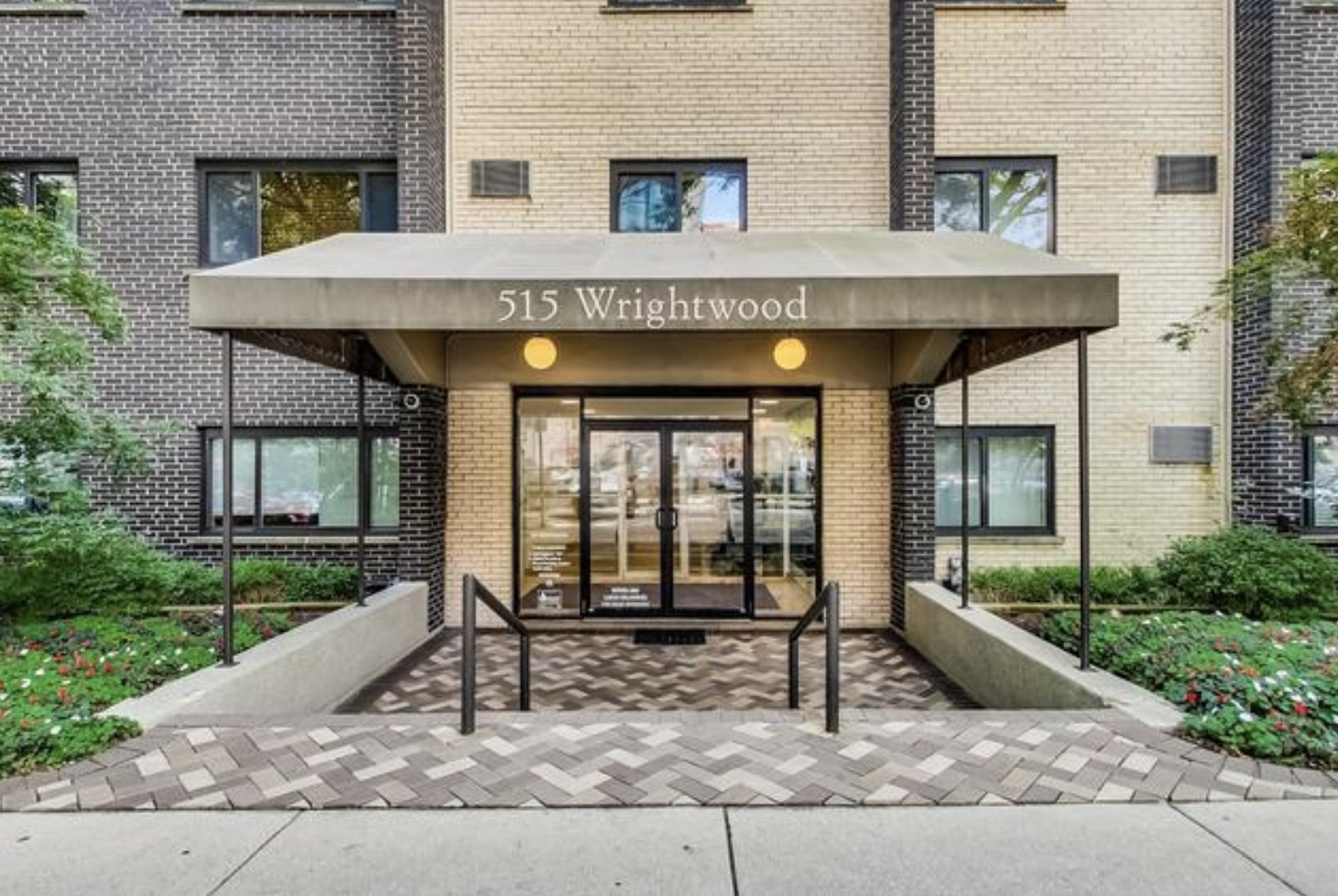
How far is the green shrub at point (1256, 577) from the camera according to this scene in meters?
6.29

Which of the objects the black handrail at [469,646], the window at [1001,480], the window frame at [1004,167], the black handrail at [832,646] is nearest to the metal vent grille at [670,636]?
the black handrail at [469,646]

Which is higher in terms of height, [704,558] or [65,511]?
[65,511]

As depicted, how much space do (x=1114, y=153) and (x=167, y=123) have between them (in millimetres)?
11170

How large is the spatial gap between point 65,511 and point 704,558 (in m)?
6.16

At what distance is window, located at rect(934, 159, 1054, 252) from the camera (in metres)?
8.14

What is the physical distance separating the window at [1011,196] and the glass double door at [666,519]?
3.90 m

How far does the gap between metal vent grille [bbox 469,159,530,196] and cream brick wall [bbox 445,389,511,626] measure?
2350 mm

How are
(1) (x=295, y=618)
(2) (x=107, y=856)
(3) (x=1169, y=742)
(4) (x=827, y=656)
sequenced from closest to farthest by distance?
(2) (x=107, y=856) < (3) (x=1169, y=742) < (4) (x=827, y=656) < (1) (x=295, y=618)

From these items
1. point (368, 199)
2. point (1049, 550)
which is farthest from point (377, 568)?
point (1049, 550)

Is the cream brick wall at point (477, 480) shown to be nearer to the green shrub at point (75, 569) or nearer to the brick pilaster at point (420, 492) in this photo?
the brick pilaster at point (420, 492)

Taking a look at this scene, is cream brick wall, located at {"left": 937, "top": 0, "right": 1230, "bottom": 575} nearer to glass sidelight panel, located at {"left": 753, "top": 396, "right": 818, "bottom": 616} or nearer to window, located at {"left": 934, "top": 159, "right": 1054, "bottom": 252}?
window, located at {"left": 934, "top": 159, "right": 1054, "bottom": 252}

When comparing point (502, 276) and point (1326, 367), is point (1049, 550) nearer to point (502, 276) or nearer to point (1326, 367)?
point (1326, 367)

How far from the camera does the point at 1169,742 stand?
3.70 m

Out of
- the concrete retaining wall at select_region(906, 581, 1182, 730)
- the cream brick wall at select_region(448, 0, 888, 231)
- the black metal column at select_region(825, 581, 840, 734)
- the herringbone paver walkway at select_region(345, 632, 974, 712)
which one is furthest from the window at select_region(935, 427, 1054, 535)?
the black metal column at select_region(825, 581, 840, 734)
